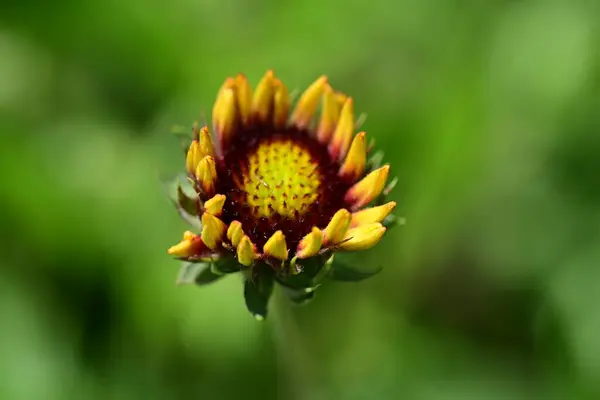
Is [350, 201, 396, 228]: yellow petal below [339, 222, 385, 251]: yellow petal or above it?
above

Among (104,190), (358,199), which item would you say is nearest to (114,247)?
(104,190)

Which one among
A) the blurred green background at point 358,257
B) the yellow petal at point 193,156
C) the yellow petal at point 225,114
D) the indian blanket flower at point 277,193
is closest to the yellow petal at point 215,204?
the indian blanket flower at point 277,193

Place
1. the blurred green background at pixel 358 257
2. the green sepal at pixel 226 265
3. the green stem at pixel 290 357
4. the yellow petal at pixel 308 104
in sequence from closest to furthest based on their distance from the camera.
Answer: the green sepal at pixel 226 265 → the yellow petal at pixel 308 104 → the green stem at pixel 290 357 → the blurred green background at pixel 358 257

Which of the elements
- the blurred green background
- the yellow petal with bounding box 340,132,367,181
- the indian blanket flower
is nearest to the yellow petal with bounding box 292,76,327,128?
the indian blanket flower

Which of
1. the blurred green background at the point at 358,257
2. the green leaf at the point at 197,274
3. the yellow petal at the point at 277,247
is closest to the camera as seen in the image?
the yellow petal at the point at 277,247

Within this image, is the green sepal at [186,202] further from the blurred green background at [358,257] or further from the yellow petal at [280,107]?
the blurred green background at [358,257]

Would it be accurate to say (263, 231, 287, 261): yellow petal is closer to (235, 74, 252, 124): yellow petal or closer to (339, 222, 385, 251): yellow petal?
(339, 222, 385, 251): yellow petal
